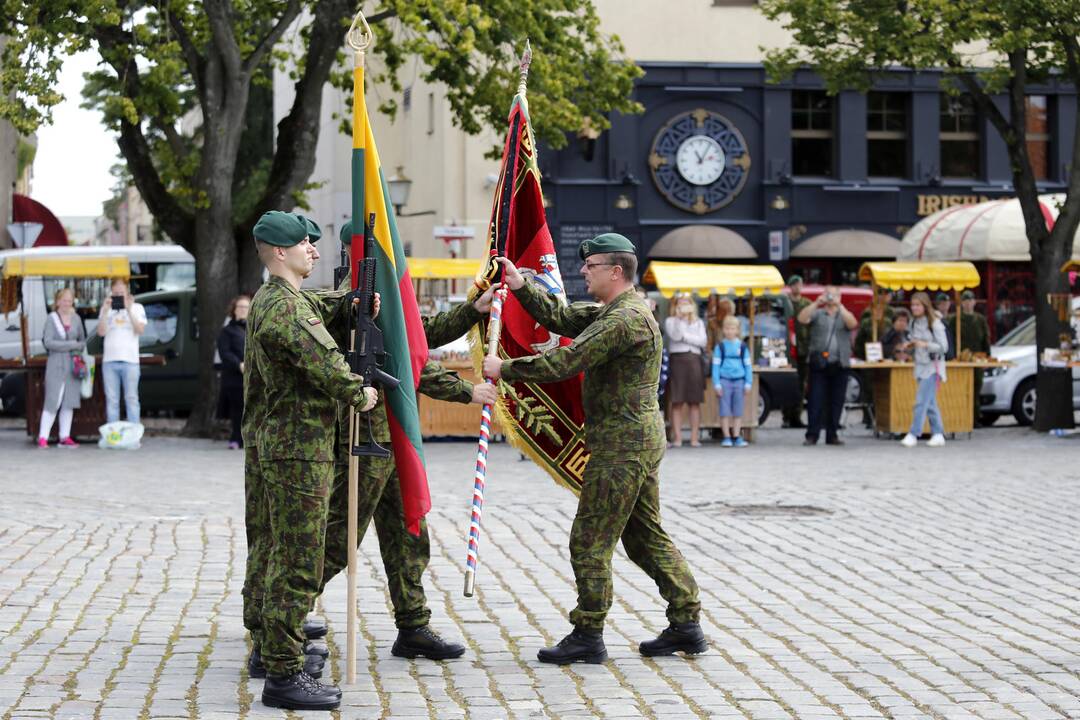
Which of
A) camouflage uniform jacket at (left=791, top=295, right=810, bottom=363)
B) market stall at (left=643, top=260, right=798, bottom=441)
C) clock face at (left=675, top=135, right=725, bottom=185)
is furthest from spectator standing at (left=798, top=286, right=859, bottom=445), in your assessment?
clock face at (left=675, top=135, right=725, bottom=185)

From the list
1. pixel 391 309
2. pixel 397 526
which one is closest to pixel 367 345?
pixel 391 309

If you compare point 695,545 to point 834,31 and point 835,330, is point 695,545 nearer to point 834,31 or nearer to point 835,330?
point 835,330

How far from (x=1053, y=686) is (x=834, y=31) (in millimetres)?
17236

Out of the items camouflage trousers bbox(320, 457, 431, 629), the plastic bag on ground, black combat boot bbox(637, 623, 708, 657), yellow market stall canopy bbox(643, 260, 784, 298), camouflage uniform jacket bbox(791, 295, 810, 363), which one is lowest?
the plastic bag on ground

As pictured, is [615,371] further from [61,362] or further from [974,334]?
[974,334]

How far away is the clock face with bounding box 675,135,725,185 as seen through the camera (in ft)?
117

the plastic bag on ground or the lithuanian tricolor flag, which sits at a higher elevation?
the lithuanian tricolor flag

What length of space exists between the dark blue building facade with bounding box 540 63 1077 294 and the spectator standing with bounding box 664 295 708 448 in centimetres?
1389

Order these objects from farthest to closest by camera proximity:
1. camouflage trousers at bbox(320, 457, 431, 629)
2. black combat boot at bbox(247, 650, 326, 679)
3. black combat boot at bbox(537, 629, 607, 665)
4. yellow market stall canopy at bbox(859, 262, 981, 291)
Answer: yellow market stall canopy at bbox(859, 262, 981, 291) → black combat boot at bbox(537, 629, 607, 665) → camouflage trousers at bbox(320, 457, 431, 629) → black combat boot at bbox(247, 650, 326, 679)

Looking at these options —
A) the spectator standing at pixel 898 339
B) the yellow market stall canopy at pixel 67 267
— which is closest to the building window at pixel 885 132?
the spectator standing at pixel 898 339

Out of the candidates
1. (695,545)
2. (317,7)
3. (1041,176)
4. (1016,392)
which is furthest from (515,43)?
(1041,176)

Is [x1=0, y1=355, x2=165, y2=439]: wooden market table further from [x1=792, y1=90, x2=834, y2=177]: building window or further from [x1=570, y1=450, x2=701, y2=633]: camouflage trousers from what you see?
[x1=792, y1=90, x2=834, y2=177]: building window

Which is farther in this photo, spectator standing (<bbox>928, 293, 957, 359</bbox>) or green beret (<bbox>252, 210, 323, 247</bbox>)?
spectator standing (<bbox>928, 293, 957, 359</bbox>)

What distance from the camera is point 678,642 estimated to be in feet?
24.5
